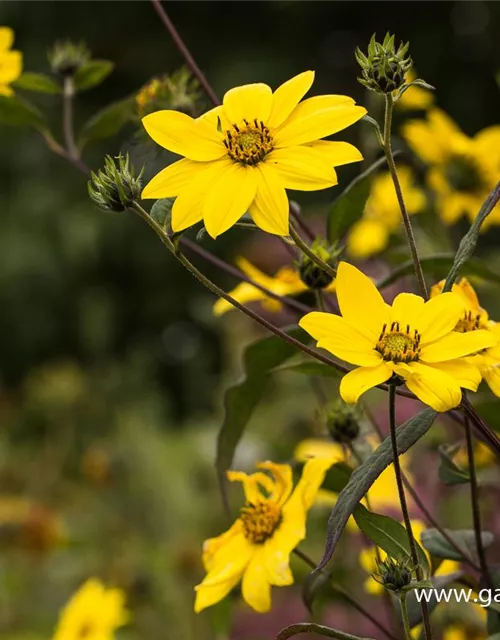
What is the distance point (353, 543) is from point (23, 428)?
1.89 m

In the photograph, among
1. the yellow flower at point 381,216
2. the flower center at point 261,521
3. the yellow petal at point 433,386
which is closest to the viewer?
the yellow petal at point 433,386

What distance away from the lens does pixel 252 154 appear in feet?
0.93

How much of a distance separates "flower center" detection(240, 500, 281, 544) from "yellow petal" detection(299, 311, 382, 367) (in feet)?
0.35

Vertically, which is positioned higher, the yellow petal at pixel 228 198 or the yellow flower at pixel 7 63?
the yellow flower at pixel 7 63

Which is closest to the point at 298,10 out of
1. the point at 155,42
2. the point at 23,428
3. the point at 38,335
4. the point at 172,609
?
the point at 155,42

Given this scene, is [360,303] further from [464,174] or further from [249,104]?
[464,174]

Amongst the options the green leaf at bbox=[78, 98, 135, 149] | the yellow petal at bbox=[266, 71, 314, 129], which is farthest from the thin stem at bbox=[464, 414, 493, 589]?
the green leaf at bbox=[78, 98, 135, 149]

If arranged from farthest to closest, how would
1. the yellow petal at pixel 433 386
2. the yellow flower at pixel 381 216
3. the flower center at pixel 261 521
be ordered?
the yellow flower at pixel 381 216 → the flower center at pixel 261 521 → the yellow petal at pixel 433 386

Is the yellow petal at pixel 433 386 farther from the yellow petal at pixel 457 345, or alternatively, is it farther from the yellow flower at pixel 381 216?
the yellow flower at pixel 381 216

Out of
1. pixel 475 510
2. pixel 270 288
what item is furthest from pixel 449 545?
pixel 270 288

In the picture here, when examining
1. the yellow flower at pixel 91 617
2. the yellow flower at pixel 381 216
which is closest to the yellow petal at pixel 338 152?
the yellow flower at pixel 381 216

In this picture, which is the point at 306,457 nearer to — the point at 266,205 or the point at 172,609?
the point at 266,205

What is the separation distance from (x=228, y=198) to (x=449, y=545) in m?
0.15

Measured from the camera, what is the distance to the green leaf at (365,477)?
243 mm
